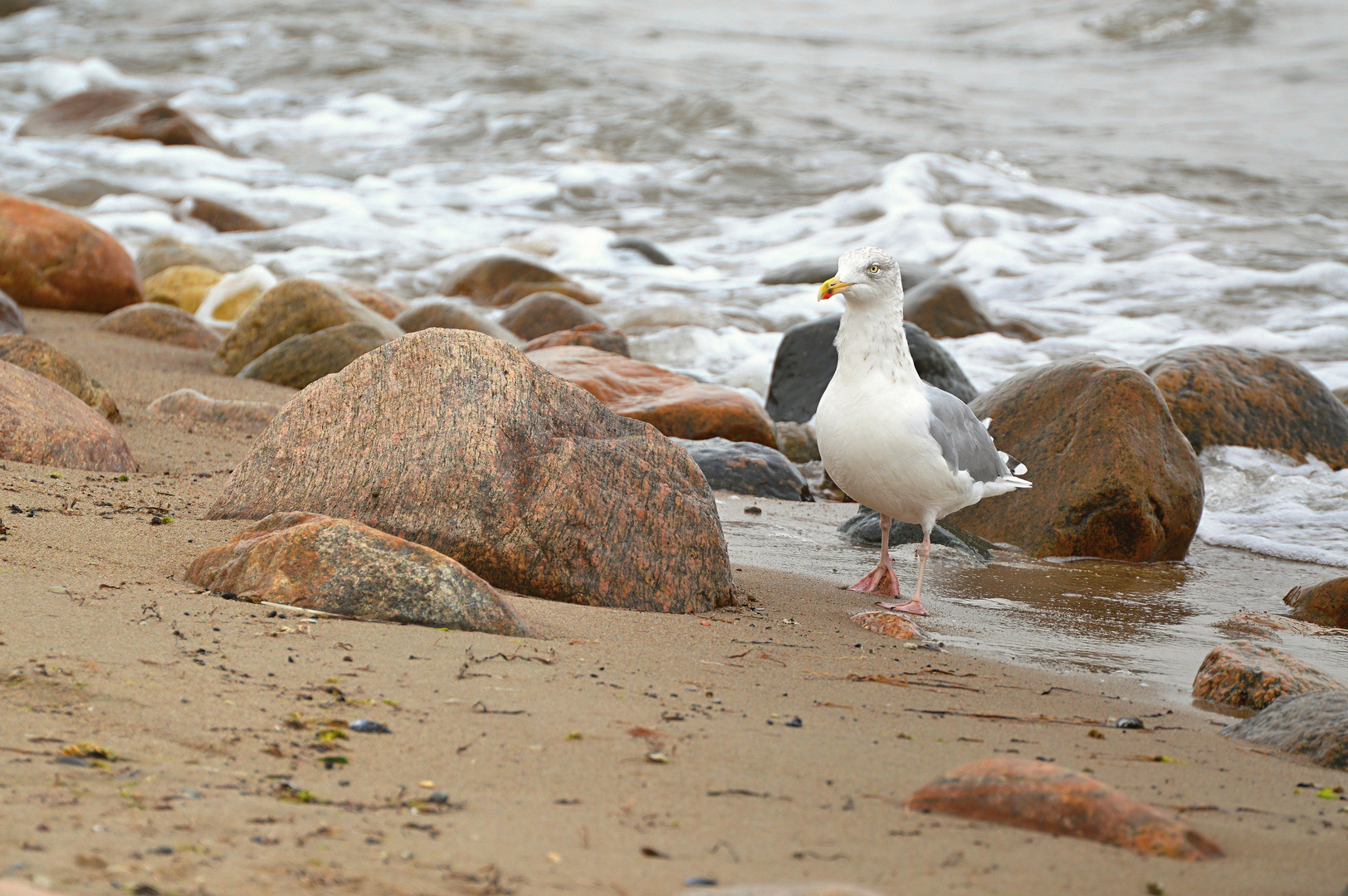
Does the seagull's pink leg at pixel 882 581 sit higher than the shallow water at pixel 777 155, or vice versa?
the shallow water at pixel 777 155

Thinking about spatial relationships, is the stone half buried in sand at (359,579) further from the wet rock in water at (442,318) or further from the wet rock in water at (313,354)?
the wet rock in water at (442,318)

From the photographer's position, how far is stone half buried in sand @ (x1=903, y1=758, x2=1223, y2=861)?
7.11 feet

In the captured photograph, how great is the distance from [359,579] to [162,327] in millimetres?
6612

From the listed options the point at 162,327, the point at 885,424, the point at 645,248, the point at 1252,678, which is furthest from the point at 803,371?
the point at 645,248

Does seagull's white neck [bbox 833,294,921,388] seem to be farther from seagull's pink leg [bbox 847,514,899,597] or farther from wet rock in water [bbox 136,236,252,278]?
wet rock in water [bbox 136,236,252,278]

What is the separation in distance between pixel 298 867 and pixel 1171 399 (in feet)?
23.1

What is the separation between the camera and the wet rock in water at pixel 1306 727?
3.02 metres

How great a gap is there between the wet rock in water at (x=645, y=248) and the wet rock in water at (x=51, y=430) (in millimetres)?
10078

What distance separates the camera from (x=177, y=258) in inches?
475

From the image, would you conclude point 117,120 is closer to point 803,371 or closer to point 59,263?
point 59,263

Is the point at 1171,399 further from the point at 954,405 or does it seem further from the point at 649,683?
the point at 649,683

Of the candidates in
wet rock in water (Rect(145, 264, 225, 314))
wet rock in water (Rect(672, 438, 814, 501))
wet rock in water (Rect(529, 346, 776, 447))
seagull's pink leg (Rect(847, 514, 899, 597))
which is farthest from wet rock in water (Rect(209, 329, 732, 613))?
wet rock in water (Rect(145, 264, 225, 314))

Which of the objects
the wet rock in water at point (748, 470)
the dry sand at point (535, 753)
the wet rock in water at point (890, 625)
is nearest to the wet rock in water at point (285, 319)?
the wet rock in water at point (748, 470)

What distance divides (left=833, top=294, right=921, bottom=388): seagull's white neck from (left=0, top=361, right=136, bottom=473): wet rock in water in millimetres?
2972
